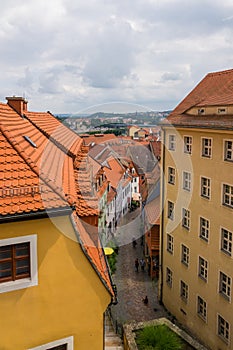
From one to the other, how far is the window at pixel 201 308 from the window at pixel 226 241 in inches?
156

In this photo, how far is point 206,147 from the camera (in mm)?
18562

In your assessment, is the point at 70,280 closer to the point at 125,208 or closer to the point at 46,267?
the point at 46,267

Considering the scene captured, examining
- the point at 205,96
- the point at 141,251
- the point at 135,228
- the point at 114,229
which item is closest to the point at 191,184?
the point at 205,96

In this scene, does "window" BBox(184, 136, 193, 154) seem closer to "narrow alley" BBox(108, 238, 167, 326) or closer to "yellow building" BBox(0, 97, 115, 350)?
"narrow alley" BBox(108, 238, 167, 326)

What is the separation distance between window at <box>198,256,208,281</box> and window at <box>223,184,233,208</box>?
158 inches

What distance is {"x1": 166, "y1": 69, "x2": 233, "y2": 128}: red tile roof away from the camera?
704 inches

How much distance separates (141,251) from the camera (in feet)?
115

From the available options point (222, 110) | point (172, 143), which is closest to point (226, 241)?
point (222, 110)

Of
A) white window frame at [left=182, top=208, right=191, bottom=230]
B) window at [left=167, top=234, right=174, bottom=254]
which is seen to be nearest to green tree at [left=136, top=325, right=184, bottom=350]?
white window frame at [left=182, top=208, right=191, bottom=230]

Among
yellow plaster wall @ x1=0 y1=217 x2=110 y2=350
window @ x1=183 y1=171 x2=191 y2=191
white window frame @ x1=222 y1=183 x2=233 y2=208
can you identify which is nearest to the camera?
yellow plaster wall @ x1=0 y1=217 x2=110 y2=350

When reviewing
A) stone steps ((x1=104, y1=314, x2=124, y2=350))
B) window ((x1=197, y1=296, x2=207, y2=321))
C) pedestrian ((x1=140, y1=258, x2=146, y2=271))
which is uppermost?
window ((x1=197, y1=296, x2=207, y2=321))

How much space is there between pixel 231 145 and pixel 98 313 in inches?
470

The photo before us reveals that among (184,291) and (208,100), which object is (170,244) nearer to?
(184,291)

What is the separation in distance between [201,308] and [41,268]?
1601 centimetres
